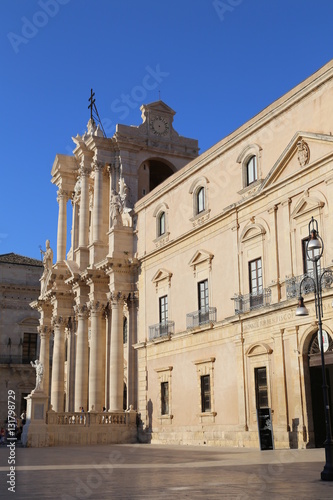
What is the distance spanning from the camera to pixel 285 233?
2350cm

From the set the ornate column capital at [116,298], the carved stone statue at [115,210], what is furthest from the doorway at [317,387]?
the carved stone statue at [115,210]

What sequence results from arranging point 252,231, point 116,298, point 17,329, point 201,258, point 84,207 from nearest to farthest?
point 252,231 → point 201,258 → point 116,298 → point 84,207 → point 17,329

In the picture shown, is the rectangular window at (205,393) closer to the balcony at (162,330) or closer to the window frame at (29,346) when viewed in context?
the balcony at (162,330)

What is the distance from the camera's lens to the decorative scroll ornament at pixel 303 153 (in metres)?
22.8

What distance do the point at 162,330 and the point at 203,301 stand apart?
11.8 ft

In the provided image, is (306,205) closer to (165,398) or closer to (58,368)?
(165,398)

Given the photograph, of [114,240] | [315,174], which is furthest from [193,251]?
[315,174]

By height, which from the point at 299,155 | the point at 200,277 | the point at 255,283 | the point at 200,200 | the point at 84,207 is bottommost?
the point at 255,283

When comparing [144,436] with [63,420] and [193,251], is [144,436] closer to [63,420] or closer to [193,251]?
[63,420]

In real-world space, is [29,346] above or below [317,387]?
above

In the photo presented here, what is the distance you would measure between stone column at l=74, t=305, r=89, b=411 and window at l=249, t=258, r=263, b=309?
14846mm

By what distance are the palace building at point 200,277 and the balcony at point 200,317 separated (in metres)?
0.07

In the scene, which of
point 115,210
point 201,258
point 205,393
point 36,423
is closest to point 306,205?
point 201,258

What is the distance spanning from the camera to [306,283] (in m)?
21.9
